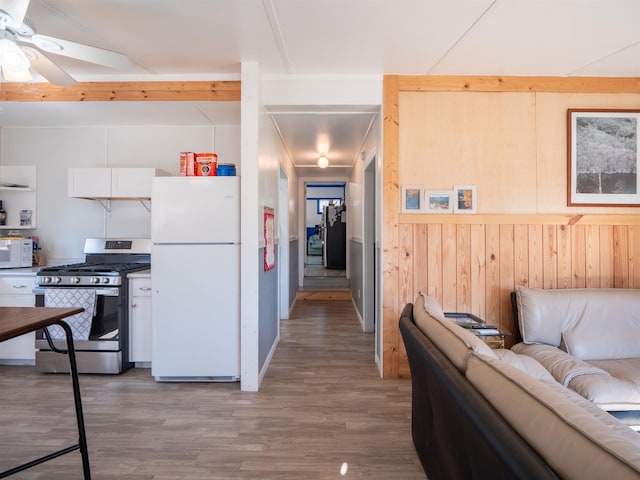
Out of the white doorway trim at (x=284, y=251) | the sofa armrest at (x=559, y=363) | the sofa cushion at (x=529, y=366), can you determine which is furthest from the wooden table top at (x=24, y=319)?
the white doorway trim at (x=284, y=251)

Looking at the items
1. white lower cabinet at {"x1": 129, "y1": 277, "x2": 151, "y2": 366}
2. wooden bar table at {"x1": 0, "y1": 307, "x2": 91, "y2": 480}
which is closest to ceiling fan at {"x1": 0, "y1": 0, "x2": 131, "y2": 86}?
wooden bar table at {"x1": 0, "y1": 307, "x2": 91, "y2": 480}

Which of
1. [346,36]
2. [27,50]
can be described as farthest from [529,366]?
[27,50]

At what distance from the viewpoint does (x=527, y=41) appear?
2.40 m

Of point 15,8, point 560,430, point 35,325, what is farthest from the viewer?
point 15,8

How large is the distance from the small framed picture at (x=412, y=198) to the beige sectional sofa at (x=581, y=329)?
3.35 ft

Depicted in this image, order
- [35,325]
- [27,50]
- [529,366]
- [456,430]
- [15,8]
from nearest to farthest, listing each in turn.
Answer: [456,430] < [35,325] < [15,8] < [27,50] < [529,366]

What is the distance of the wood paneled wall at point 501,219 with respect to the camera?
2.94 metres

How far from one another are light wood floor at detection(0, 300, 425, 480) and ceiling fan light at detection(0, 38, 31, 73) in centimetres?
212

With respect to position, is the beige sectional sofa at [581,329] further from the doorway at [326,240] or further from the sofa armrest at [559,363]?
the doorway at [326,240]

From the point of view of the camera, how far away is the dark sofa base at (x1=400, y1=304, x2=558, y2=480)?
77 centimetres

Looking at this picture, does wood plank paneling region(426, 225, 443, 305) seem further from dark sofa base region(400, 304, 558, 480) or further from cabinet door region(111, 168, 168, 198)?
cabinet door region(111, 168, 168, 198)

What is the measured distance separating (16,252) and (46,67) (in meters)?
2.22

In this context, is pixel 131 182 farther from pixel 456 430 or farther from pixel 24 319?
pixel 456 430

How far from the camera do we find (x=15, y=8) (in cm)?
156
